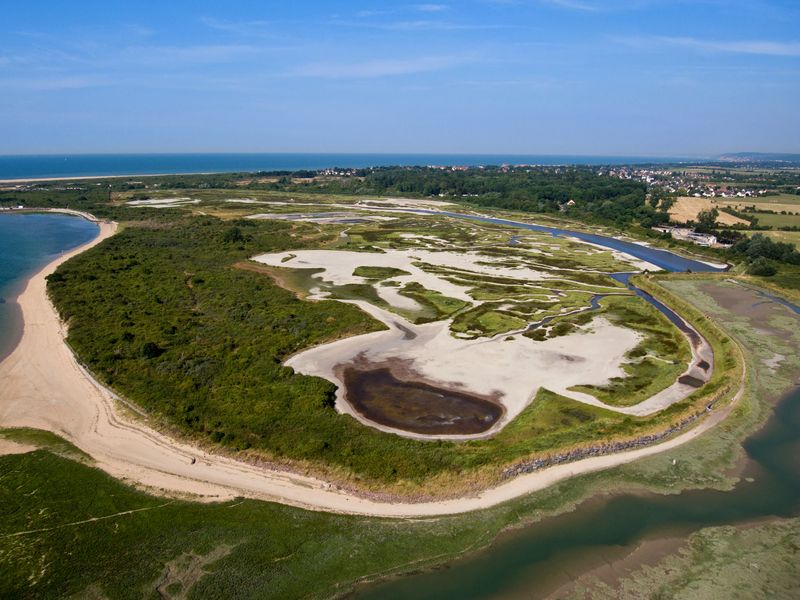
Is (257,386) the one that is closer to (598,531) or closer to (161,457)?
(161,457)

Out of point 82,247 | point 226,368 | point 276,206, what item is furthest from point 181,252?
point 276,206

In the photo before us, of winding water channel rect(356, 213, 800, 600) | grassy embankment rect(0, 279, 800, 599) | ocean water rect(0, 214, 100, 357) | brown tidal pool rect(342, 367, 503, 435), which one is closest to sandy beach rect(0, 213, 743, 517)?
grassy embankment rect(0, 279, 800, 599)

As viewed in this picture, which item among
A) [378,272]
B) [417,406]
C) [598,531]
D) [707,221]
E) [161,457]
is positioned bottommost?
[598,531]

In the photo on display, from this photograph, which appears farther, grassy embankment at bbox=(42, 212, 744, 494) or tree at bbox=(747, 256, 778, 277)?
tree at bbox=(747, 256, 778, 277)

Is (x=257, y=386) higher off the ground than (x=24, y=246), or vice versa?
(x=24, y=246)

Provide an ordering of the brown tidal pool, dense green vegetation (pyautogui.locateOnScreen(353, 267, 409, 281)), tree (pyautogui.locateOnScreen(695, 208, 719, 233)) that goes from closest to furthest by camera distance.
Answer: the brown tidal pool → dense green vegetation (pyautogui.locateOnScreen(353, 267, 409, 281)) → tree (pyautogui.locateOnScreen(695, 208, 719, 233))

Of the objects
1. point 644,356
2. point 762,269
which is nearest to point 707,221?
point 762,269

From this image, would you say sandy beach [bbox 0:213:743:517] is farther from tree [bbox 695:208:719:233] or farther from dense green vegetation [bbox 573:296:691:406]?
tree [bbox 695:208:719:233]

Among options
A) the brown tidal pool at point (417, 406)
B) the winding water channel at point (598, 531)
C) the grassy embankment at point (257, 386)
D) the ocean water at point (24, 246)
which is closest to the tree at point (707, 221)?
the grassy embankment at point (257, 386)
